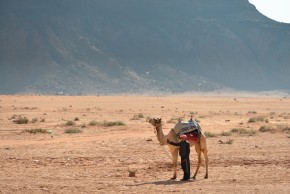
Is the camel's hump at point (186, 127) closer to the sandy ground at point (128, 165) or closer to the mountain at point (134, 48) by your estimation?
the sandy ground at point (128, 165)

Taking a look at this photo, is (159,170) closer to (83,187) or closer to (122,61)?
(83,187)

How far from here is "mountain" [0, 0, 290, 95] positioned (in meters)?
126

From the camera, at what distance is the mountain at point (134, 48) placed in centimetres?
12638

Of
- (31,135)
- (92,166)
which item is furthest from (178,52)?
(92,166)

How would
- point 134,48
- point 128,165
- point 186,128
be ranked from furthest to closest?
point 134,48 → point 128,165 → point 186,128

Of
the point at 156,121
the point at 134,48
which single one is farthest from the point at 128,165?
the point at 134,48

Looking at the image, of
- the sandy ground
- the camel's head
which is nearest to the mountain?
the sandy ground

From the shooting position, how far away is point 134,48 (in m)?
143

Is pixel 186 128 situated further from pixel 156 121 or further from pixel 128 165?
pixel 128 165

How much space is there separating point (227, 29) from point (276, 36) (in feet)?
49.8

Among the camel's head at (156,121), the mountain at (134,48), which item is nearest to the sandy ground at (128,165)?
the camel's head at (156,121)

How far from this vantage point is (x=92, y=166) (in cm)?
1634

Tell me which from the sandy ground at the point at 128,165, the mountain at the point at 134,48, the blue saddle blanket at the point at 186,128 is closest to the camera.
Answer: the sandy ground at the point at 128,165

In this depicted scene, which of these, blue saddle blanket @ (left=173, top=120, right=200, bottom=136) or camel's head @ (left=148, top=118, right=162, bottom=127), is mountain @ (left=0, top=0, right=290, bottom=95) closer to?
camel's head @ (left=148, top=118, right=162, bottom=127)
